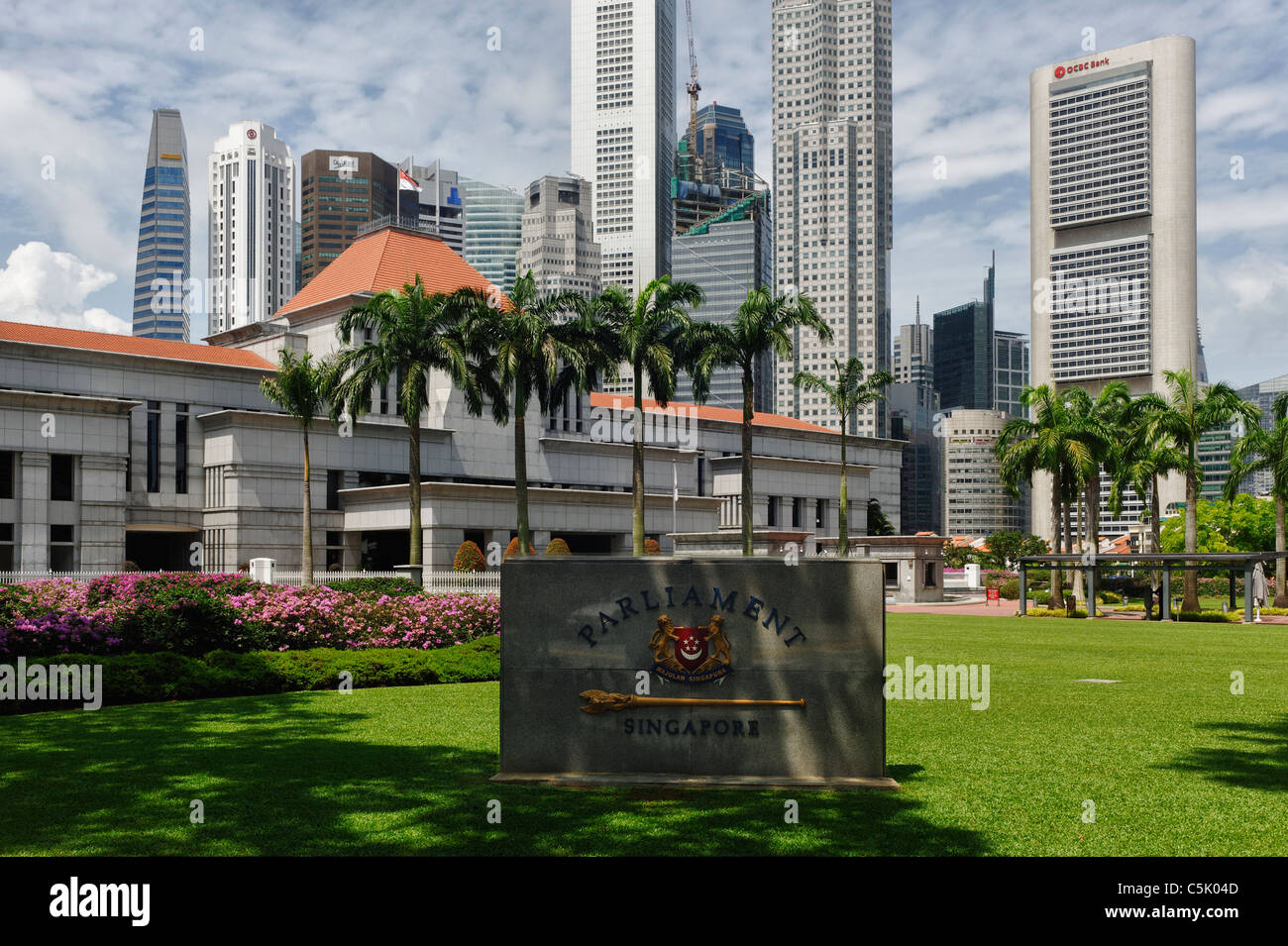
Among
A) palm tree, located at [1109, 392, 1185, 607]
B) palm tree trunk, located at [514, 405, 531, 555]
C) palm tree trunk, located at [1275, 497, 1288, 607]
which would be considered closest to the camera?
palm tree trunk, located at [514, 405, 531, 555]

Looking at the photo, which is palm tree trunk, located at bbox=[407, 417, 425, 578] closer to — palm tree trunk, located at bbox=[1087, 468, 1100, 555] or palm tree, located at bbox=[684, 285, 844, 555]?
palm tree, located at bbox=[684, 285, 844, 555]

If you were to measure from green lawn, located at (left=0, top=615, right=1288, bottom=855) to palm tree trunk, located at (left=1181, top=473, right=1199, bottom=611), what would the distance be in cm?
3291

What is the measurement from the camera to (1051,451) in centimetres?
5094

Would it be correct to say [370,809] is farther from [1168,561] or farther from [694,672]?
[1168,561]

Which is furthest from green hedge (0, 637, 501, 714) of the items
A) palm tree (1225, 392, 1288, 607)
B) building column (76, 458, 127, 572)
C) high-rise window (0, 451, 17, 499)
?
palm tree (1225, 392, 1288, 607)

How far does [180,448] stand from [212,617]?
36362mm

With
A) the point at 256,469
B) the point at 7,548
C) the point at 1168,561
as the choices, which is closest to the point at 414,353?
Result: the point at 256,469

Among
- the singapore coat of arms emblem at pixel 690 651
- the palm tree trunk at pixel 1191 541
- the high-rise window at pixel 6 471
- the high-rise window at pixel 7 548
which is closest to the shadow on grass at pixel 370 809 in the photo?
the singapore coat of arms emblem at pixel 690 651

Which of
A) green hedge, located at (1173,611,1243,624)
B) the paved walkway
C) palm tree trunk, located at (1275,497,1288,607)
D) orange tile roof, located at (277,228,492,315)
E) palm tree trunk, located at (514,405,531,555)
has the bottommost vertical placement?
the paved walkway

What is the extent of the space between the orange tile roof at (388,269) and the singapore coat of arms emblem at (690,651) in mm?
52093

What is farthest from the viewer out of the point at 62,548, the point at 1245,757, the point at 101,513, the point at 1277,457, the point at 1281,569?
the point at 1277,457

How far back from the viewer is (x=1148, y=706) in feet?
51.4

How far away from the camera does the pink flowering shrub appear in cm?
1809
